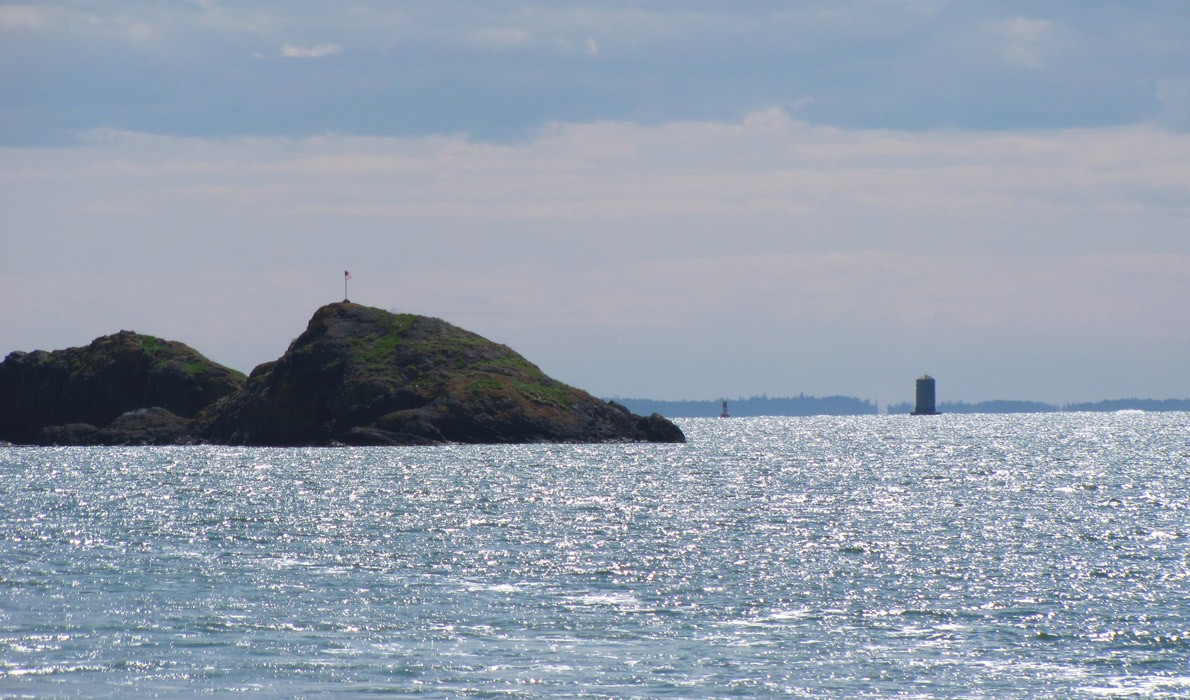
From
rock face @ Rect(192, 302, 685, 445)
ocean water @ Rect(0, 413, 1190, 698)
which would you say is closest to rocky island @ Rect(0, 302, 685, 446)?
rock face @ Rect(192, 302, 685, 445)

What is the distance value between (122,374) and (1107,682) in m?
174

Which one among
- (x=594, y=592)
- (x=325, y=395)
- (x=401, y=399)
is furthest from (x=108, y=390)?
(x=594, y=592)

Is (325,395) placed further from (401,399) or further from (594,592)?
(594,592)

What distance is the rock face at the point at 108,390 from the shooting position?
177000 millimetres

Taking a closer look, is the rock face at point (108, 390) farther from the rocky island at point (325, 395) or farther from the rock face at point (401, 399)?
the rock face at point (401, 399)

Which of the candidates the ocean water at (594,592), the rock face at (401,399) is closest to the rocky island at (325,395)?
the rock face at (401,399)

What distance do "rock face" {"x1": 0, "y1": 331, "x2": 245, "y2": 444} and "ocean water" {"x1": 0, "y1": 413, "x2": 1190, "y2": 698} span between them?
9491 centimetres

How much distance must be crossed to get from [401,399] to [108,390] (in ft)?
166

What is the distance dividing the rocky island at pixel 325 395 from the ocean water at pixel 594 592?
69683 millimetres

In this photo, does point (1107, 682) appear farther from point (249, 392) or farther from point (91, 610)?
point (249, 392)

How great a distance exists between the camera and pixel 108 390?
18375 cm

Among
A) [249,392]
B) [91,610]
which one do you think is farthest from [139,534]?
[249,392]

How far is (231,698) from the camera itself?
1043 inches

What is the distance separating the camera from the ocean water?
2877 cm
